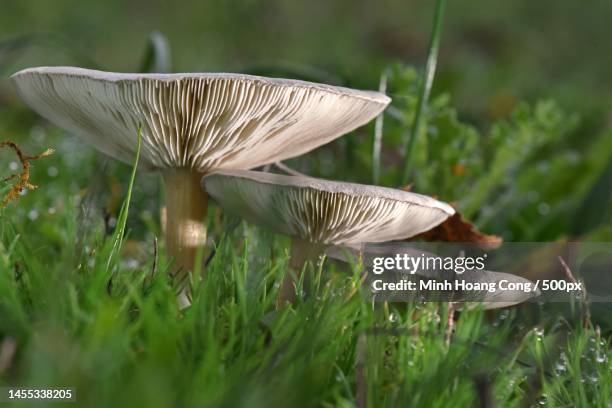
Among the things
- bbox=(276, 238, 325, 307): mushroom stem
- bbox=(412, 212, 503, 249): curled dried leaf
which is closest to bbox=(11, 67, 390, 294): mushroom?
bbox=(276, 238, 325, 307): mushroom stem

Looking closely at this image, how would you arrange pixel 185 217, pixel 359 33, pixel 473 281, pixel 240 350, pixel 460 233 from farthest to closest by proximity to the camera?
pixel 359 33
pixel 460 233
pixel 185 217
pixel 473 281
pixel 240 350

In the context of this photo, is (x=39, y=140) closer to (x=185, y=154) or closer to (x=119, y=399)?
(x=185, y=154)

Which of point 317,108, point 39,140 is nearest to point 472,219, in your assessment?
point 317,108

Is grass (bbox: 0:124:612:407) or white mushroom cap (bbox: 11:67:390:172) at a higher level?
white mushroom cap (bbox: 11:67:390:172)

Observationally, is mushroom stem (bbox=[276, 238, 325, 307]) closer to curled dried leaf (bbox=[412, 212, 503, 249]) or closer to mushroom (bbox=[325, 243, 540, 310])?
mushroom (bbox=[325, 243, 540, 310])

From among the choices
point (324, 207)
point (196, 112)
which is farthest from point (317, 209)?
point (196, 112)

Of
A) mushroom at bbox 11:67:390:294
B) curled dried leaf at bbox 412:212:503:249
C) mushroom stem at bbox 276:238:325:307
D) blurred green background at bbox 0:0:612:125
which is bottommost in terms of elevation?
mushroom stem at bbox 276:238:325:307

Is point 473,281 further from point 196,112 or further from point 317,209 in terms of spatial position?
point 196,112
